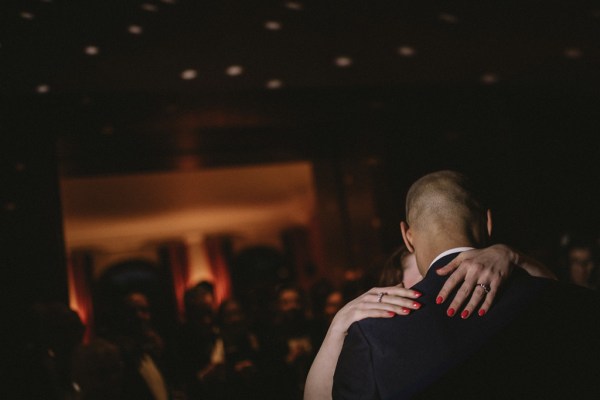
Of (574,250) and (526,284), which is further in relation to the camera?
(574,250)

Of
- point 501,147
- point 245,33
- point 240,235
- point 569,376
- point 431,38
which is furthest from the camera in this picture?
point 240,235

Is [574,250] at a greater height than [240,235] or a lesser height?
greater

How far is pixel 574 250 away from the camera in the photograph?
10.2 ft

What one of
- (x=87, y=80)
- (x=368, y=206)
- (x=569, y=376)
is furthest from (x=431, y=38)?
(x=569, y=376)

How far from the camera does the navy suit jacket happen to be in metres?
1.11

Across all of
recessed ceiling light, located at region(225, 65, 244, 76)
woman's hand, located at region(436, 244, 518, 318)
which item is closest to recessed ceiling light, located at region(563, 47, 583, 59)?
recessed ceiling light, located at region(225, 65, 244, 76)

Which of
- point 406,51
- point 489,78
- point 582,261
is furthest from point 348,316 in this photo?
point 489,78

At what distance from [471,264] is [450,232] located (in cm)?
10

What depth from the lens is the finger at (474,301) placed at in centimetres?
115

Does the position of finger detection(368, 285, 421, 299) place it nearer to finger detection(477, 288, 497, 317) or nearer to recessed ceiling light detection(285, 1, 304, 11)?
finger detection(477, 288, 497, 317)

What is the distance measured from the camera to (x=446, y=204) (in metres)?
1.27

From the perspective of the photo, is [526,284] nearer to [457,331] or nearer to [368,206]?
[457,331]

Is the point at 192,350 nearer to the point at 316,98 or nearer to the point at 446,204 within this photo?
the point at 316,98

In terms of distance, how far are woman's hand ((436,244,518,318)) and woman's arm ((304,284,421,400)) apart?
8 centimetres
